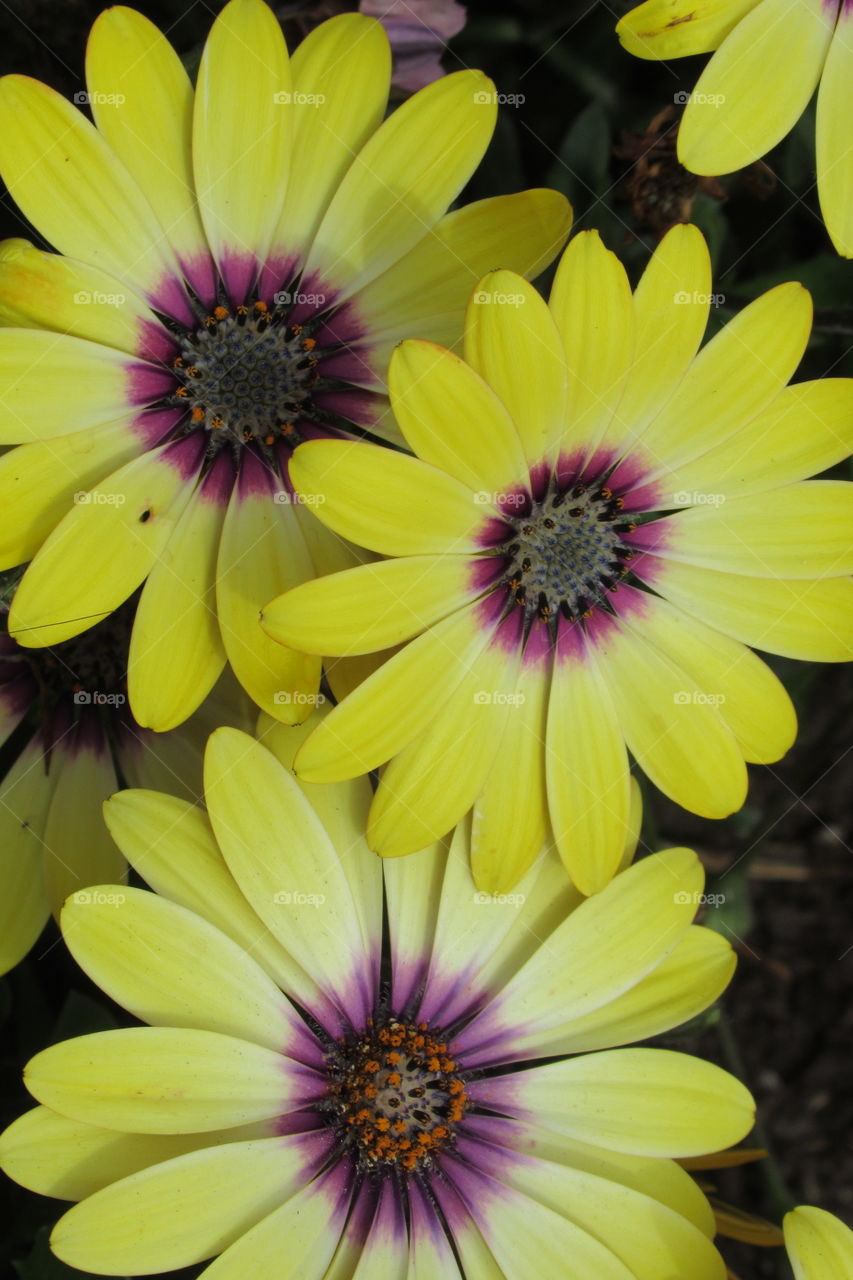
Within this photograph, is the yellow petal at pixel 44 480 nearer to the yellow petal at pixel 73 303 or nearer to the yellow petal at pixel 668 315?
the yellow petal at pixel 73 303

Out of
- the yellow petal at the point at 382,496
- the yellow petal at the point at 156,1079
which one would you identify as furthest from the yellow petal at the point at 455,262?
the yellow petal at the point at 156,1079

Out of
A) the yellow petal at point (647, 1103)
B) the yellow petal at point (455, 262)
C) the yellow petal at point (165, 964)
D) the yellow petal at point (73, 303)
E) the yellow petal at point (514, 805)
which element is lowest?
the yellow petal at point (647, 1103)

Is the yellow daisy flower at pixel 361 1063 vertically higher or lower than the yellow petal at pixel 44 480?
lower

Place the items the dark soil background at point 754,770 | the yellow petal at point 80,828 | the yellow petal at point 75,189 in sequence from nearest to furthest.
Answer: the yellow petal at point 75,189
the yellow petal at point 80,828
the dark soil background at point 754,770

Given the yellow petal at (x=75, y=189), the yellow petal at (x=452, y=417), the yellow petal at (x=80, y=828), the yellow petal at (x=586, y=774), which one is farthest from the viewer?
the yellow petal at (x=80, y=828)

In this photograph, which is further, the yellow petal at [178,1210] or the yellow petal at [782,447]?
the yellow petal at [782,447]

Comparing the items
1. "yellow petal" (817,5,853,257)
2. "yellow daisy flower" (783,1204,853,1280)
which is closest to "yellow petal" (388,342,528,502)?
"yellow petal" (817,5,853,257)

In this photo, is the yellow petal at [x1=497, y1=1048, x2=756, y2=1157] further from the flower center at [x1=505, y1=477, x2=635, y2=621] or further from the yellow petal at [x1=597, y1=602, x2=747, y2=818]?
the flower center at [x1=505, y1=477, x2=635, y2=621]
